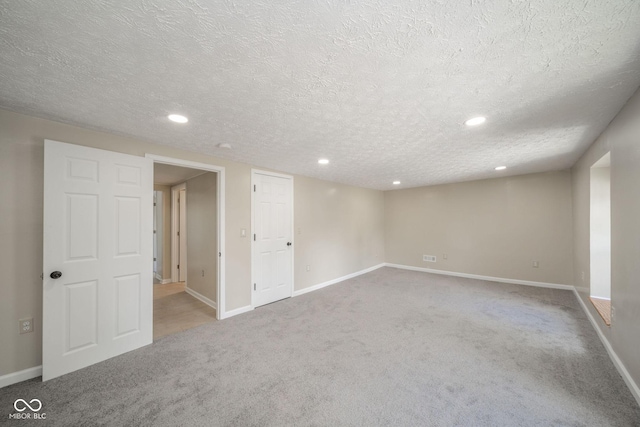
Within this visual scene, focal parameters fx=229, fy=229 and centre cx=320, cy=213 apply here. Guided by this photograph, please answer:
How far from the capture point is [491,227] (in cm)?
513

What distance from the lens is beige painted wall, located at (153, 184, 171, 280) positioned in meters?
5.33

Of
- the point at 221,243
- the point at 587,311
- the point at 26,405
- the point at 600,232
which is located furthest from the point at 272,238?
the point at 587,311

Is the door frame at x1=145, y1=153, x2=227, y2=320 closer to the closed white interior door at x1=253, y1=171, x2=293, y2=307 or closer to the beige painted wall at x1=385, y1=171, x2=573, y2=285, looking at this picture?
the closed white interior door at x1=253, y1=171, x2=293, y2=307

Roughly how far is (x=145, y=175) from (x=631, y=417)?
183 inches

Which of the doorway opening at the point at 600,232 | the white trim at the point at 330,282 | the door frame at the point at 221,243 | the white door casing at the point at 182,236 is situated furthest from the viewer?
the white door casing at the point at 182,236

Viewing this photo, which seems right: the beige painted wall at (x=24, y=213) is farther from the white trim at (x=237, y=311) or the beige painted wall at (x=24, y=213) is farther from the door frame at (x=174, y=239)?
the door frame at (x=174, y=239)

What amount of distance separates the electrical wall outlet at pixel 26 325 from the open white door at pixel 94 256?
168 mm

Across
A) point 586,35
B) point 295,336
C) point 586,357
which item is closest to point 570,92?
point 586,35

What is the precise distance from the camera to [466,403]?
1.74 meters

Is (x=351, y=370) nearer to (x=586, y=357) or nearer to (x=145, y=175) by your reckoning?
(x=586, y=357)

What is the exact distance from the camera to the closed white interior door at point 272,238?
3783mm

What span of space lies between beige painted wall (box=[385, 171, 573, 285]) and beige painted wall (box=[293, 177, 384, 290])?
80 centimetres

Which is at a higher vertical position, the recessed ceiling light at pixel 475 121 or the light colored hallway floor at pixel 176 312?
the recessed ceiling light at pixel 475 121

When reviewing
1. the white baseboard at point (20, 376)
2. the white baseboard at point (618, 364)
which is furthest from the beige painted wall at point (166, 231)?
the white baseboard at point (618, 364)
